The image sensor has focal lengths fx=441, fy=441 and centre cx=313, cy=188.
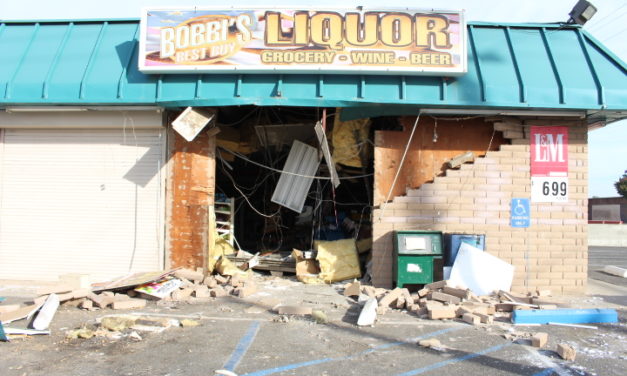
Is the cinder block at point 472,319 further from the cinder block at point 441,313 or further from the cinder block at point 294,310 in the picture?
the cinder block at point 294,310

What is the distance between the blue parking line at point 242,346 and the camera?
4.54 m

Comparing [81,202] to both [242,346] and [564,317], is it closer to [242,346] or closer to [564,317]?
[242,346]

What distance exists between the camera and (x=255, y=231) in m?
12.0

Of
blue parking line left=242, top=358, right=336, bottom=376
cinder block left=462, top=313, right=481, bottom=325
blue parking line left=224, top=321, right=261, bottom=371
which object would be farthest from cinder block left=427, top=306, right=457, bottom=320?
blue parking line left=224, top=321, right=261, bottom=371

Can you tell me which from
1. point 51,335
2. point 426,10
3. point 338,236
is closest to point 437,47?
point 426,10

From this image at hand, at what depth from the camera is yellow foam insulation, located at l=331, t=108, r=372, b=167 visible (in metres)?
8.98

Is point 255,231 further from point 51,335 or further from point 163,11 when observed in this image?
point 51,335

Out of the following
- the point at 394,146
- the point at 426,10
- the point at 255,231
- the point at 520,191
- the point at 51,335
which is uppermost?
the point at 426,10

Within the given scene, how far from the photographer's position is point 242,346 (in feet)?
16.8

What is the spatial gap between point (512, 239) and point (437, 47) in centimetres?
379

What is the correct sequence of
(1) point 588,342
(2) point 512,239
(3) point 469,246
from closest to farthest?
(1) point 588,342, (3) point 469,246, (2) point 512,239

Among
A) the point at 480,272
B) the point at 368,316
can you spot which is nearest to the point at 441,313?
the point at 368,316

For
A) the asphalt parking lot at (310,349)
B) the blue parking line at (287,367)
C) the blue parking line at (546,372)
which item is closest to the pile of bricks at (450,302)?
the asphalt parking lot at (310,349)

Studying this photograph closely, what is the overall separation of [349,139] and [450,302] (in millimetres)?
3842
